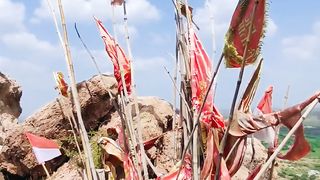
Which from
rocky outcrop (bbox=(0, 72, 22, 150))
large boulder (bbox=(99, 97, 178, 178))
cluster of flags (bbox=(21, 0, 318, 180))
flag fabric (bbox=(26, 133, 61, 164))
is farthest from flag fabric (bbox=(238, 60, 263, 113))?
rocky outcrop (bbox=(0, 72, 22, 150))

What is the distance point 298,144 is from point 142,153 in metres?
0.63

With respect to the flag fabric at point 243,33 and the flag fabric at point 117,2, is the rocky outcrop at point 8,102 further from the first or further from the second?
the flag fabric at point 243,33

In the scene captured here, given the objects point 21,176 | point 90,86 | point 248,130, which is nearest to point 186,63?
point 248,130

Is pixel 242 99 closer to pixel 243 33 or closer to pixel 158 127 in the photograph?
pixel 243 33

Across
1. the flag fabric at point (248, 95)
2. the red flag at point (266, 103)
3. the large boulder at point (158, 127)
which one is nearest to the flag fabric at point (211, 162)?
the flag fabric at point (248, 95)

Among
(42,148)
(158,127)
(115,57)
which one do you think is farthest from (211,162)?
(158,127)

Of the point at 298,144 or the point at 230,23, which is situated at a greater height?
the point at 230,23

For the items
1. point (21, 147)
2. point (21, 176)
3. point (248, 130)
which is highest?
point (248, 130)

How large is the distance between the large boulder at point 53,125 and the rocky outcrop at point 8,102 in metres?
0.98

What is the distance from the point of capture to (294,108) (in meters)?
1.32

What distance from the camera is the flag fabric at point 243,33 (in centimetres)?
120

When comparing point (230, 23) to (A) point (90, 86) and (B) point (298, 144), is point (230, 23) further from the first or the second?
(A) point (90, 86)

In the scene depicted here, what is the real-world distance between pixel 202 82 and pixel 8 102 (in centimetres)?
550

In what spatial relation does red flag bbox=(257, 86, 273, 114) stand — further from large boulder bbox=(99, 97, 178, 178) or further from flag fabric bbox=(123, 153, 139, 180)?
large boulder bbox=(99, 97, 178, 178)
